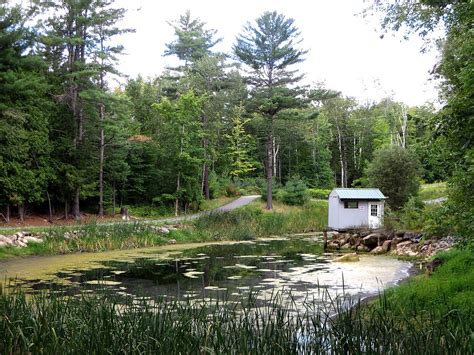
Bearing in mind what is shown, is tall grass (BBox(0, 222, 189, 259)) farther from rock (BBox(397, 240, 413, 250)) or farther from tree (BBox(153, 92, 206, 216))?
rock (BBox(397, 240, 413, 250))

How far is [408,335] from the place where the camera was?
13.7 ft

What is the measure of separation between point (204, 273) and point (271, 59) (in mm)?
26513

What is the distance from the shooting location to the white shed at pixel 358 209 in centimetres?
2406

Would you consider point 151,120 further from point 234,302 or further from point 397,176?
point 234,302

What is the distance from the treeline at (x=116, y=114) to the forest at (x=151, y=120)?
0.27 ft

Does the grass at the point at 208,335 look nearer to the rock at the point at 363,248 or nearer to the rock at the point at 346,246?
the rock at the point at 363,248

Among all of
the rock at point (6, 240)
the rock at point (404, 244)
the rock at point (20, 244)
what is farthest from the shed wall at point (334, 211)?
the rock at point (6, 240)

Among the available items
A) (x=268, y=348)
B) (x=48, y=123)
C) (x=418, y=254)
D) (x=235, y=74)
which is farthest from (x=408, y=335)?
(x=235, y=74)

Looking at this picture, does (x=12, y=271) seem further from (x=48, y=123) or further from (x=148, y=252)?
(x=48, y=123)

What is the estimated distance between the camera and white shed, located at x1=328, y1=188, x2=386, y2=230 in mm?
24062

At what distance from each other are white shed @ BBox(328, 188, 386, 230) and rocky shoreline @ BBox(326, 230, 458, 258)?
1.03m

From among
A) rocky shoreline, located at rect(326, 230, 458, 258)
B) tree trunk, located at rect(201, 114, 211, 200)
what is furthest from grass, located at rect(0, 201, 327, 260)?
rocky shoreline, located at rect(326, 230, 458, 258)

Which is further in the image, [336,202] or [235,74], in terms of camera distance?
[235,74]

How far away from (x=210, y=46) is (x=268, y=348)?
47.2 m
